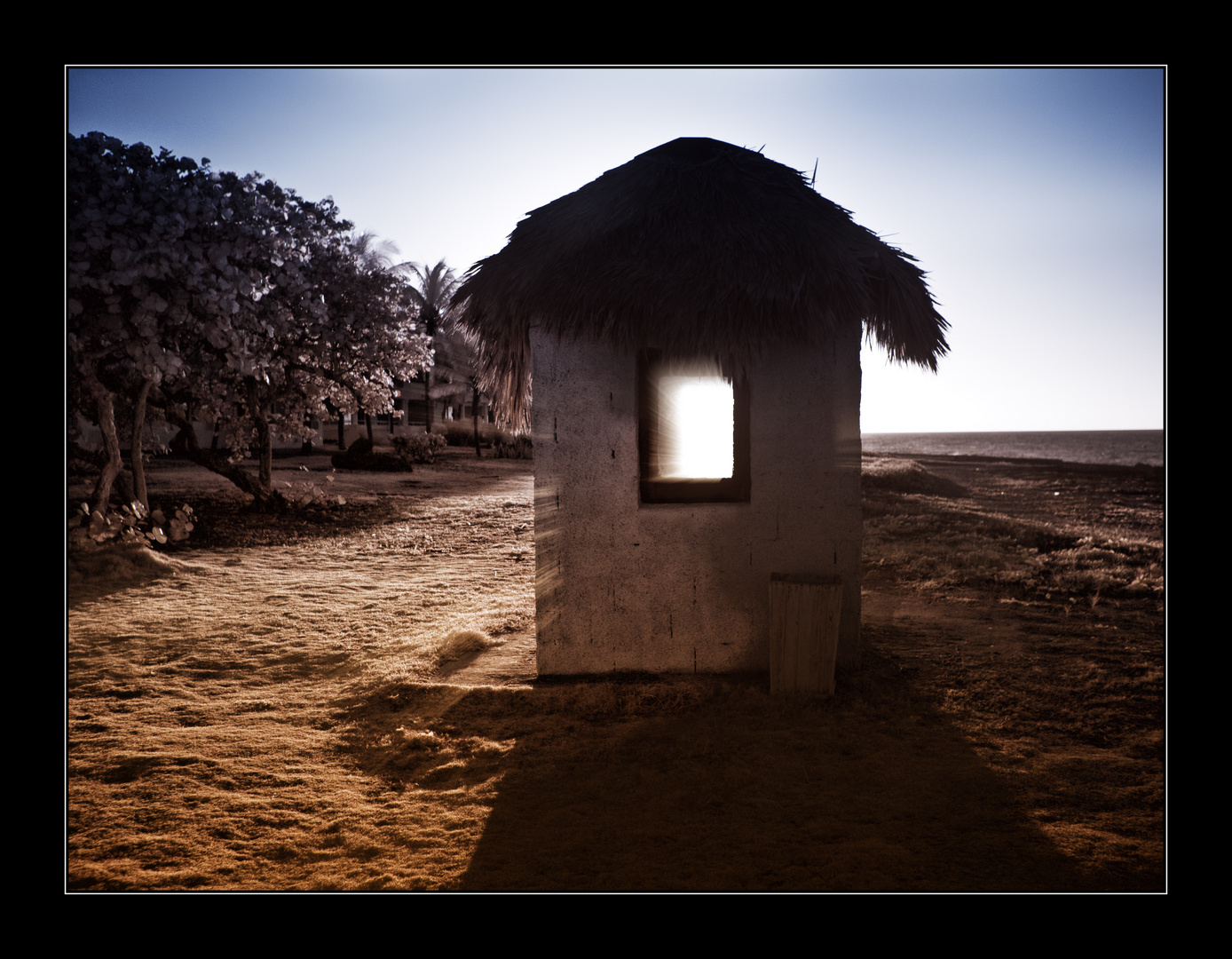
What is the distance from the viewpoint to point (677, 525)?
14.3ft

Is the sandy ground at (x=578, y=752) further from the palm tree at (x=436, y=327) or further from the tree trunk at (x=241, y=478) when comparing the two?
the palm tree at (x=436, y=327)

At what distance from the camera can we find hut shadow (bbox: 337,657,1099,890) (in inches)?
97.2

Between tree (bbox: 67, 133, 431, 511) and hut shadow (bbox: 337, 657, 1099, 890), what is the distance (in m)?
4.01

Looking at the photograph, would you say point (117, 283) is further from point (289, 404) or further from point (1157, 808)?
point (1157, 808)

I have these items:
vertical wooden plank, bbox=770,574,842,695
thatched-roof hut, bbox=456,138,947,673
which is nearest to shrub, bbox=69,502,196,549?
thatched-roof hut, bbox=456,138,947,673

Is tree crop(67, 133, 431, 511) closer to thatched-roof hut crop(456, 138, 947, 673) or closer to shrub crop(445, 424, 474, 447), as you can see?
thatched-roof hut crop(456, 138, 947, 673)

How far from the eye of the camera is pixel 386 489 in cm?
1638

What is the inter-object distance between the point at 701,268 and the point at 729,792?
3083 mm

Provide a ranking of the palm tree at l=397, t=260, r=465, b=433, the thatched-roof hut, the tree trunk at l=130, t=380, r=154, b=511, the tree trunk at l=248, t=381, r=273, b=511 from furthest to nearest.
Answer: the palm tree at l=397, t=260, r=465, b=433 < the tree trunk at l=248, t=381, r=273, b=511 < the tree trunk at l=130, t=380, r=154, b=511 < the thatched-roof hut

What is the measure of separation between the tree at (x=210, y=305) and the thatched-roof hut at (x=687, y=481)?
3275mm

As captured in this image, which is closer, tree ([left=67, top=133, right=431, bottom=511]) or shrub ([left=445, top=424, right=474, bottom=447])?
tree ([left=67, top=133, right=431, bottom=511])

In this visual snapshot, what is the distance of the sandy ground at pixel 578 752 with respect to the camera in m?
2.54

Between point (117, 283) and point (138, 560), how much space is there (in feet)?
10.7
